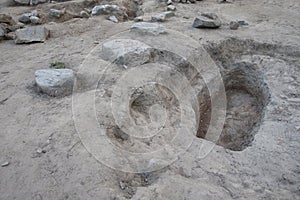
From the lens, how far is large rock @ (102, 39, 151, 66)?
340cm

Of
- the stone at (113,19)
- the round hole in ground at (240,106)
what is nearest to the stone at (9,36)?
the stone at (113,19)

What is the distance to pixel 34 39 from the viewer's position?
4.13 m

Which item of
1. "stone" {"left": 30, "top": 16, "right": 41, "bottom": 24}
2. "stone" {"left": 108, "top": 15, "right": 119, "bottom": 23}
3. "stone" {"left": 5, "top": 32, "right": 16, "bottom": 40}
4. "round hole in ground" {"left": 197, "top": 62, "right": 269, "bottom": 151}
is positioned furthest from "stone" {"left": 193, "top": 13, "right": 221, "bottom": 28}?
"stone" {"left": 5, "top": 32, "right": 16, "bottom": 40}

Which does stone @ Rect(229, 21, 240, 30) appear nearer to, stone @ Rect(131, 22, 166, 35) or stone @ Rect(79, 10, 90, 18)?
stone @ Rect(131, 22, 166, 35)

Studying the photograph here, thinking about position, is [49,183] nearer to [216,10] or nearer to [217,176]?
[217,176]

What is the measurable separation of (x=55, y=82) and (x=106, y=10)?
264 cm

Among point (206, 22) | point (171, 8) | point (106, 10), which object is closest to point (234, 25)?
point (206, 22)

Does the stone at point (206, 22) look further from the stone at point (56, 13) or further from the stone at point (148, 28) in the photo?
the stone at point (56, 13)

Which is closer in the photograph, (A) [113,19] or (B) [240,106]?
(B) [240,106]

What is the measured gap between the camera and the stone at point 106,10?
506cm

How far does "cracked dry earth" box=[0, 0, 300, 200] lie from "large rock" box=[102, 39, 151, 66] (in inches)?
8.0

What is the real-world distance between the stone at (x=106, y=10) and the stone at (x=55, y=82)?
2.41 meters

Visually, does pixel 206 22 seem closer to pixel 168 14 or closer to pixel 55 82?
pixel 168 14

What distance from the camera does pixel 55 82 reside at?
2893 mm
